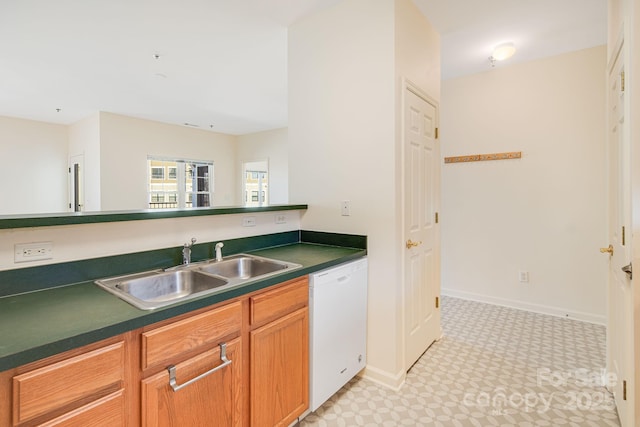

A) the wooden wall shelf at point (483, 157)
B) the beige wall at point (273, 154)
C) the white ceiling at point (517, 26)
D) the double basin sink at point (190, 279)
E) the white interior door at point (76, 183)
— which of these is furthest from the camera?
the beige wall at point (273, 154)

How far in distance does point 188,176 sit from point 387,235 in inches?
238

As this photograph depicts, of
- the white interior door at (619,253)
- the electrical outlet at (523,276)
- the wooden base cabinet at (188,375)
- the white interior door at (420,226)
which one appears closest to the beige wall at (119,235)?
the wooden base cabinet at (188,375)

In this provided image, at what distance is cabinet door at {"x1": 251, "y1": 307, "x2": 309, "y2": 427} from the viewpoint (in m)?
1.42

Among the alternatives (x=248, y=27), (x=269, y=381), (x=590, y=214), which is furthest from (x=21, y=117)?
(x=590, y=214)

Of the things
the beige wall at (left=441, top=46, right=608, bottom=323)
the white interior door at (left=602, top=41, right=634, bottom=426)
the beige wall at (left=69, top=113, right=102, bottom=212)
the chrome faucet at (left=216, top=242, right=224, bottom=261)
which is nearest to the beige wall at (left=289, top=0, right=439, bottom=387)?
the chrome faucet at (left=216, top=242, right=224, bottom=261)

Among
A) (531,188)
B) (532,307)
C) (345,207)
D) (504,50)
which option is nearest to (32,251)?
(345,207)

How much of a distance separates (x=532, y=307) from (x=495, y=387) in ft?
5.49

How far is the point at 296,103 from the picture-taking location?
8.14 ft

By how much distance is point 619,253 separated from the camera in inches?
64.4

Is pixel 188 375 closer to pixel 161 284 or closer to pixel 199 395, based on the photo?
pixel 199 395

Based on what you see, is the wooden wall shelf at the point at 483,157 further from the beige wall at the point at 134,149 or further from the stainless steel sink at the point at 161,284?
the beige wall at the point at 134,149

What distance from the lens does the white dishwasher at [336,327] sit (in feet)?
5.61

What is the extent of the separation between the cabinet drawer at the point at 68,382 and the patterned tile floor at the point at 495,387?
3.75 feet

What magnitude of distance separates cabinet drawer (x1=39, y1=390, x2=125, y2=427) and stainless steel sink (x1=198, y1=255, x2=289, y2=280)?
826 millimetres
